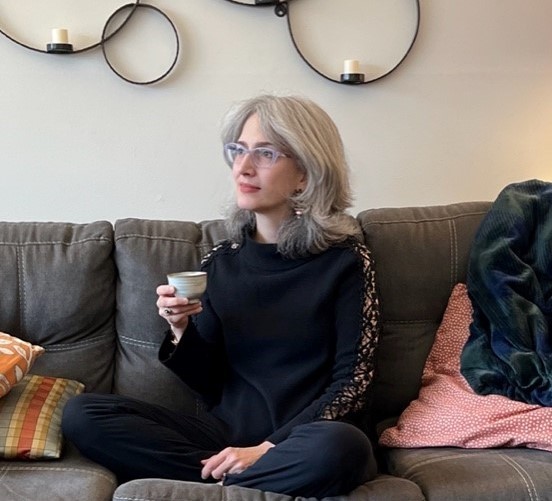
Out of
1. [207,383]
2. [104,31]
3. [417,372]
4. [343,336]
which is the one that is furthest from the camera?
[104,31]

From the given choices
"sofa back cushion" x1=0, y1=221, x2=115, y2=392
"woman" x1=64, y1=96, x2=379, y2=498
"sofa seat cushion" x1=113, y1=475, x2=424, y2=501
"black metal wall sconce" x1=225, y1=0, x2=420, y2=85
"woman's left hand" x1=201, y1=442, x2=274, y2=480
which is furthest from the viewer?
"black metal wall sconce" x1=225, y1=0, x2=420, y2=85

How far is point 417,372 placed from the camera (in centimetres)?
202

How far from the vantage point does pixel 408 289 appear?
2.05 metres

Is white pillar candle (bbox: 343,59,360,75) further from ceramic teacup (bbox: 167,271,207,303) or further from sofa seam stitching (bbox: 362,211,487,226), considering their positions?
ceramic teacup (bbox: 167,271,207,303)

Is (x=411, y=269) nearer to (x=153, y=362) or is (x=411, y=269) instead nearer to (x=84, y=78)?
(x=153, y=362)

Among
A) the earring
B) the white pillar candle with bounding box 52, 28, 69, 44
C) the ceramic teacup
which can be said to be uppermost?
the white pillar candle with bounding box 52, 28, 69, 44

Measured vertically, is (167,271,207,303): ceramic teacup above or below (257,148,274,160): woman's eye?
below

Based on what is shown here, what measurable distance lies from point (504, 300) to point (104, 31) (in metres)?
1.39

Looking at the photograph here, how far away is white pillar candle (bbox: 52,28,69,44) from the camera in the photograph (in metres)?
2.21

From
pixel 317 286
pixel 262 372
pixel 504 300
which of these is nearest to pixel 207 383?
pixel 262 372

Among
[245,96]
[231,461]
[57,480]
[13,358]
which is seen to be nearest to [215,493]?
[231,461]

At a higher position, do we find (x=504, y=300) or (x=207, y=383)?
(x=504, y=300)

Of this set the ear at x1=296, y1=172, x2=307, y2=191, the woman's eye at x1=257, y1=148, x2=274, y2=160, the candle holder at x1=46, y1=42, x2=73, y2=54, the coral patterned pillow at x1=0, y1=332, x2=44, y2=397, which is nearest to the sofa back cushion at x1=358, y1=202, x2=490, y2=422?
the ear at x1=296, y1=172, x2=307, y2=191

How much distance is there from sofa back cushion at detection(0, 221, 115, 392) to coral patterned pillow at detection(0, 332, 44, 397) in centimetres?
12
